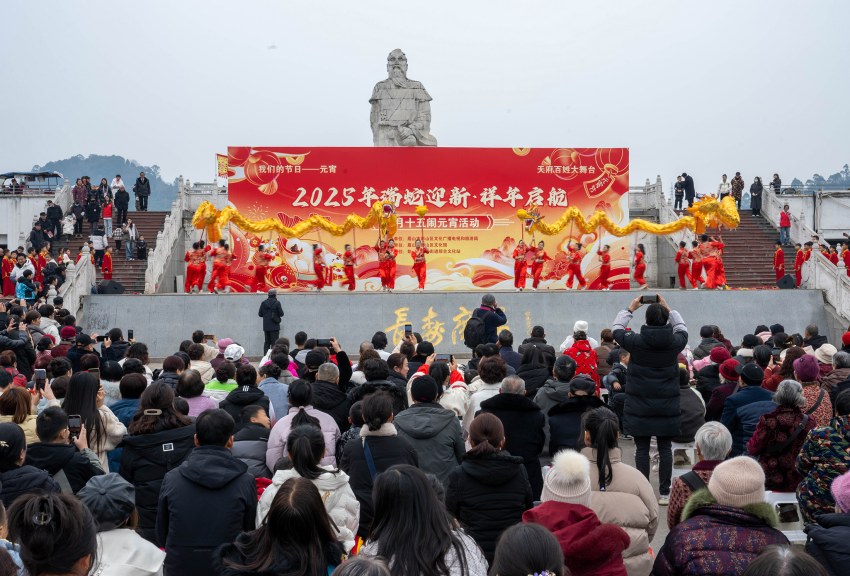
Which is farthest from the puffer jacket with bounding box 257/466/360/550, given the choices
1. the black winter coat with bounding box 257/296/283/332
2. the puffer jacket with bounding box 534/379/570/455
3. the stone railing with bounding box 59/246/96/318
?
the stone railing with bounding box 59/246/96/318

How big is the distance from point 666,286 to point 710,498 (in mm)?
21651

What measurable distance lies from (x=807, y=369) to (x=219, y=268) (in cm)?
1436

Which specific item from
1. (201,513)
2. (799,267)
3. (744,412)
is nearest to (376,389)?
(201,513)

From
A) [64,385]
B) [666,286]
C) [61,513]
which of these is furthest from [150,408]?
[666,286]

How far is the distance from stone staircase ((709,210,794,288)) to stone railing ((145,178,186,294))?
13.2 metres

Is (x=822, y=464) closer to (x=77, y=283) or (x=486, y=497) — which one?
(x=486, y=497)

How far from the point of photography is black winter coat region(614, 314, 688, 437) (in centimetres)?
734

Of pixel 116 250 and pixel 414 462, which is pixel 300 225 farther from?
pixel 414 462

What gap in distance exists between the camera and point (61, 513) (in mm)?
3244

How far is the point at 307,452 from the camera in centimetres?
457

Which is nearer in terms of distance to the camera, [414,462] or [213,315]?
[414,462]

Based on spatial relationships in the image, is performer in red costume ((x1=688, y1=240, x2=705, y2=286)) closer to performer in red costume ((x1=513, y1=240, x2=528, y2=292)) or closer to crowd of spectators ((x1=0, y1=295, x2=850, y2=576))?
performer in red costume ((x1=513, y1=240, x2=528, y2=292))

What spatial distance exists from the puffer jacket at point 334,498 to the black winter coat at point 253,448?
115cm

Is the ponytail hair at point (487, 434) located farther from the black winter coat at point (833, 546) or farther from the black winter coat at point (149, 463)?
the black winter coat at point (149, 463)
